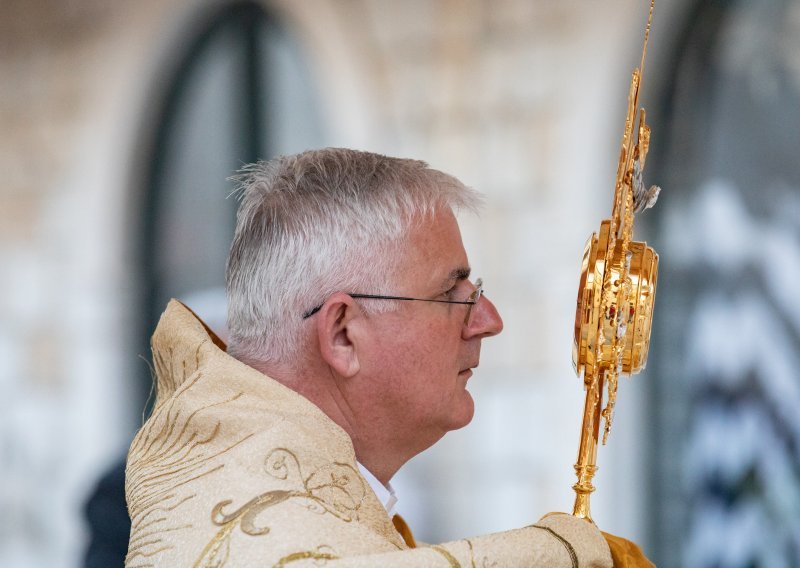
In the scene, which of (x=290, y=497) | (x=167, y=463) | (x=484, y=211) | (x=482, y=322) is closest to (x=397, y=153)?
(x=484, y=211)

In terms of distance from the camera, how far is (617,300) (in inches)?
69.4

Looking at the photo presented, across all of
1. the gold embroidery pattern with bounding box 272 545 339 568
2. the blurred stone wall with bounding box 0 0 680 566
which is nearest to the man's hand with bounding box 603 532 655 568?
the gold embroidery pattern with bounding box 272 545 339 568

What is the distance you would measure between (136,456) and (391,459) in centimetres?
43

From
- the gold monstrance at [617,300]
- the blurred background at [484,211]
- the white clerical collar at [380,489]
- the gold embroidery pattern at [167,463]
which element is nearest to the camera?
the gold embroidery pattern at [167,463]

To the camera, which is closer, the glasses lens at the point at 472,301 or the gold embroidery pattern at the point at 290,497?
the gold embroidery pattern at the point at 290,497

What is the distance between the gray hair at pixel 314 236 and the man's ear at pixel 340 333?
23mm

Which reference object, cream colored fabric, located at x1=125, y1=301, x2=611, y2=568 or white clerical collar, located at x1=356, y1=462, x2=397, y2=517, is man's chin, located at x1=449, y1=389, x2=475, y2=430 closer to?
white clerical collar, located at x1=356, y1=462, x2=397, y2=517

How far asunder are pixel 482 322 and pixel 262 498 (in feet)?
2.02

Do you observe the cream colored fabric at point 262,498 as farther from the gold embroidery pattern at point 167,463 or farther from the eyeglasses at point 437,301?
the eyeglasses at point 437,301

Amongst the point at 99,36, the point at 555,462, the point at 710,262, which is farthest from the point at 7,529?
the point at 710,262

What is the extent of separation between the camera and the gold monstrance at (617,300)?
5.81 feet

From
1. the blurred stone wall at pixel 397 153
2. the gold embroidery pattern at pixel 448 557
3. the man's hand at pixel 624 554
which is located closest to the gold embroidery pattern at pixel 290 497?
the gold embroidery pattern at pixel 448 557

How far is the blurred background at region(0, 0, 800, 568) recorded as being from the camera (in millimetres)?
3617

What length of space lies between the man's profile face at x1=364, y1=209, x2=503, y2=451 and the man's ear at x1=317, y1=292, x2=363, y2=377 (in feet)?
0.09
